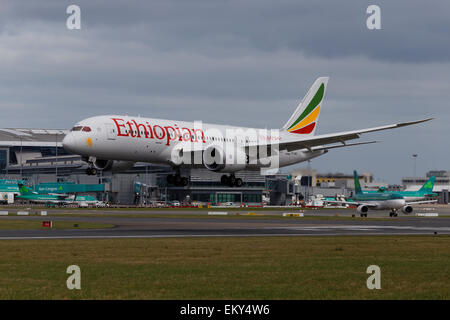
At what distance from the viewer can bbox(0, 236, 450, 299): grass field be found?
2420cm

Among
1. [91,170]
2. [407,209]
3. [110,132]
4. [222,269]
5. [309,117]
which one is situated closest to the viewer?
[222,269]

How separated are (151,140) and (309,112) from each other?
3068cm

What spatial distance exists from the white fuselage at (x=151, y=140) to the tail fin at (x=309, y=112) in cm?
1301

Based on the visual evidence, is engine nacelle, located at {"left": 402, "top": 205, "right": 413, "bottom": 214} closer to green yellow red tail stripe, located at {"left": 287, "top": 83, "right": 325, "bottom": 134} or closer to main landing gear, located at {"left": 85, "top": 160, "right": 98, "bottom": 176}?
green yellow red tail stripe, located at {"left": 287, "top": 83, "right": 325, "bottom": 134}

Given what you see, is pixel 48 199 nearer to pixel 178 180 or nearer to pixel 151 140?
pixel 178 180

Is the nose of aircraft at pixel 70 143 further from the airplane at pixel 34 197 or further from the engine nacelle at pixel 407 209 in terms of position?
the airplane at pixel 34 197

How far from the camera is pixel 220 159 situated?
2613 inches

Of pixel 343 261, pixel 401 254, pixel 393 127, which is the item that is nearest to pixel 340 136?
pixel 393 127

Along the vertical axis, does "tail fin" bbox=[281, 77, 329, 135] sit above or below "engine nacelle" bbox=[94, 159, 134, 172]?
above

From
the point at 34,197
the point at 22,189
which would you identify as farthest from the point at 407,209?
the point at 22,189

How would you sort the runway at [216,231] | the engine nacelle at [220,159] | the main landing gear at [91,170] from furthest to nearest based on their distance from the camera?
1. the engine nacelle at [220,159]
2. the main landing gear at [91,170]
3. the runway at [216,231]

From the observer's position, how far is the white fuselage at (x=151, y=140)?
60719mm

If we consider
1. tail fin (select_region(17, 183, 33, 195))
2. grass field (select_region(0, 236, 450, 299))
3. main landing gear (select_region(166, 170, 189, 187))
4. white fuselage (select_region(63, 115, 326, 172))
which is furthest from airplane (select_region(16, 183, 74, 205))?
grass field (select_region(0, 236, 450, 299))

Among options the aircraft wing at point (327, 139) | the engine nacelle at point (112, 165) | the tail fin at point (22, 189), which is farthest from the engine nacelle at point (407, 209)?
the tail fin at point (22, 189)
